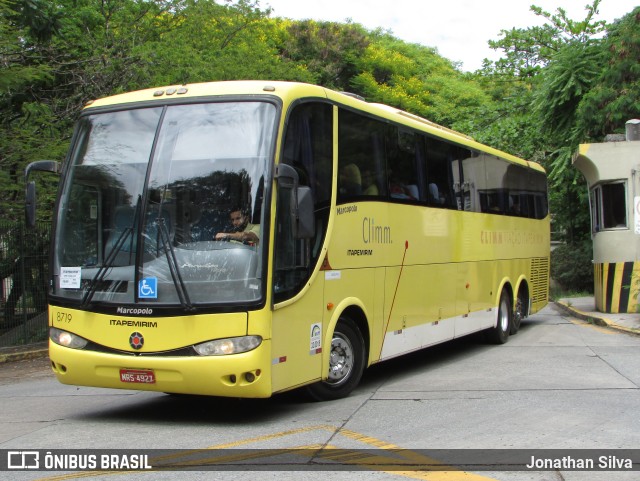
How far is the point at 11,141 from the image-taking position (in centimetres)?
1422

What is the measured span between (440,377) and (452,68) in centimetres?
6942

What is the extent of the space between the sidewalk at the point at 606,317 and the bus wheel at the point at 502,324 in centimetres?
257

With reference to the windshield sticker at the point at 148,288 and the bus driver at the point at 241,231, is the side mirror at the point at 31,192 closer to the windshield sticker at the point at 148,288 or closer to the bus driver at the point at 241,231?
the windshield sticker at the point at 148,288

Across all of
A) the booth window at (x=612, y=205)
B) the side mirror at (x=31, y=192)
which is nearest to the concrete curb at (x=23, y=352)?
the side mirror at (x=31, y=192)

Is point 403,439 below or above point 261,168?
below

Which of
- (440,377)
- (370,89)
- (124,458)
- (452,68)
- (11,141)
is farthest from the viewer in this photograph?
(452,68)

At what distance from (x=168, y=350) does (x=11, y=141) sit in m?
8.88

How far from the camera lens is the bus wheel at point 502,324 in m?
14.2

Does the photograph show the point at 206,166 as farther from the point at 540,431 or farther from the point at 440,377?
the point at 440,377

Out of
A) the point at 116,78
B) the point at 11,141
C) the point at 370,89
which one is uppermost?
the point at 370,89

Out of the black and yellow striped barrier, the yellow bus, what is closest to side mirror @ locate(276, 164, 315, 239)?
the yellow bus

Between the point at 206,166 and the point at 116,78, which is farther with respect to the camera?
the point at 116,78

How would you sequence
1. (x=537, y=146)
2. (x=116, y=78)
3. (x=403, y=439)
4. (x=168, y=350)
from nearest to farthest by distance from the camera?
(x=403, y=439) < (x=168, y=350) < (x=116, y=78) < (x=537, y=146)

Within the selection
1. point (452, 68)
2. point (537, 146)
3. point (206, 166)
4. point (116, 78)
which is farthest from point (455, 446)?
point (452, 68)
